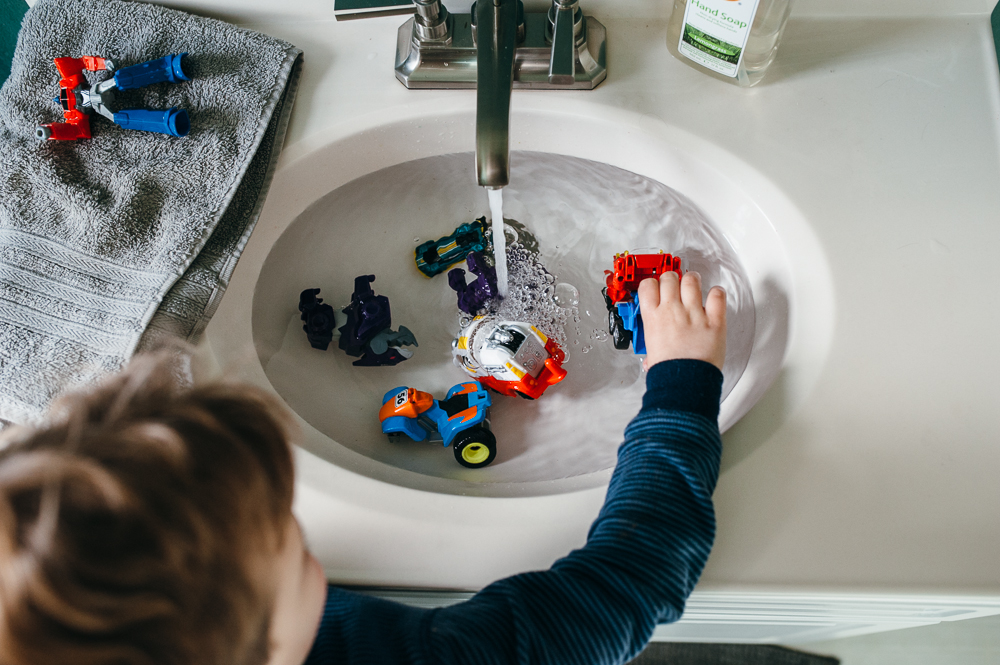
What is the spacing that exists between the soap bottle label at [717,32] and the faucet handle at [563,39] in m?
0.10

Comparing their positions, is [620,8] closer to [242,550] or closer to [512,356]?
[512,356]

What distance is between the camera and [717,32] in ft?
1.81

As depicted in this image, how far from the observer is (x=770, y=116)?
57cm

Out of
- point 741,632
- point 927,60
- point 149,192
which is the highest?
point 927,60

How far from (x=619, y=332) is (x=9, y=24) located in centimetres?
79

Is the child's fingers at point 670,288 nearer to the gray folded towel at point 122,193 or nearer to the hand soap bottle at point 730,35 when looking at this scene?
the hand soap bottle at point 730,35

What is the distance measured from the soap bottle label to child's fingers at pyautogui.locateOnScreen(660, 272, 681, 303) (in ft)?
0.69

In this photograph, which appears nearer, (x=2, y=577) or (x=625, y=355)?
(x=2, y=577)

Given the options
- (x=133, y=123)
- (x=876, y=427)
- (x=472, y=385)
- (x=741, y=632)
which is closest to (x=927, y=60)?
(x=876, y=427)

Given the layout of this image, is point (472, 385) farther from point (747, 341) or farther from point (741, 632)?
point (741, 632)

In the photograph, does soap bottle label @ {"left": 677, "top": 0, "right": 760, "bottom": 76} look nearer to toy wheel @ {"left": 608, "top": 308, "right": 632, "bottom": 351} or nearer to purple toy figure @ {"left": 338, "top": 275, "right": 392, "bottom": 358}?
toy wheel @ {"left": 608, "top": 308, "right": 632, "bottom": 351}

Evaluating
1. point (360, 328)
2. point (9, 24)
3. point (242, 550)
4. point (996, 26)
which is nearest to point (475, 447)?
point (360, 328)

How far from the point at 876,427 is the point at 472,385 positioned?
0.32 m

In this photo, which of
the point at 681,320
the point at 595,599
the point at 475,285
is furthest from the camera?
the point at 475,285
